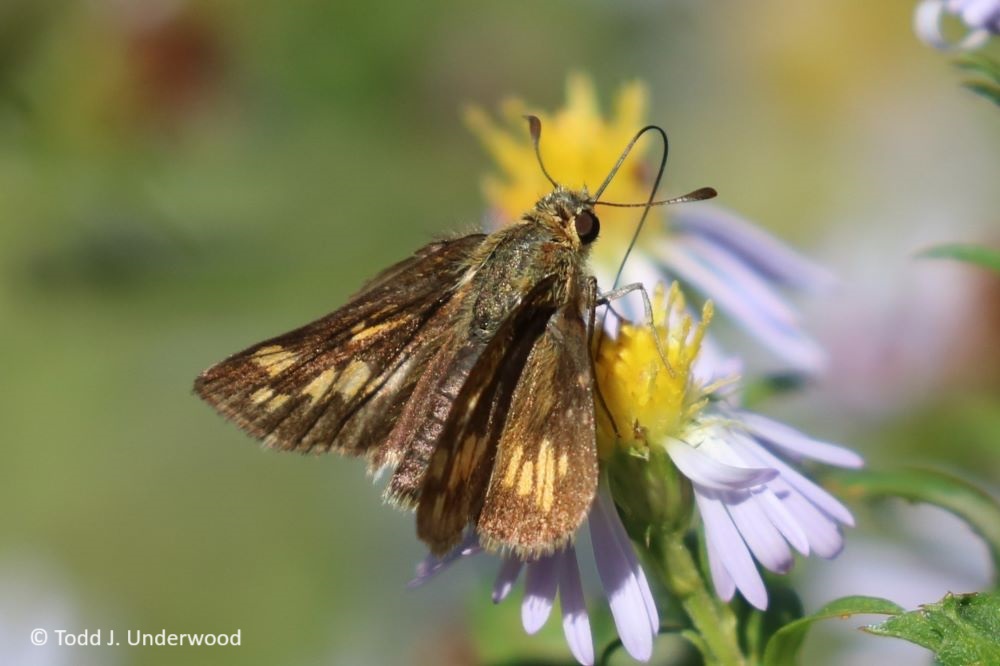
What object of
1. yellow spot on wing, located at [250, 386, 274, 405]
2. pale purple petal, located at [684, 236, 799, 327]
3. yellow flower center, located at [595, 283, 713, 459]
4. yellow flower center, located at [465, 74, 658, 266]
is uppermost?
yellow flower center, located at [465, 74, 658, 266]

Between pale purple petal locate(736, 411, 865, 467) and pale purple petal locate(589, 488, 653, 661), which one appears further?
pale purple petal locate(736, 411, 865, 467)

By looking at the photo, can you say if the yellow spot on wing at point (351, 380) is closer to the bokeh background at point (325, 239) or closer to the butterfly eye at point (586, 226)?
the butterfly eye at point (586, 226)

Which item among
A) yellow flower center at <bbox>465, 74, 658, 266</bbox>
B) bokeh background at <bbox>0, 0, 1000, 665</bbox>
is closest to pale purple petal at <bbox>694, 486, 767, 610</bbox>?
bokeh background at <bbox>0, 0, 1000, 665</bbox>

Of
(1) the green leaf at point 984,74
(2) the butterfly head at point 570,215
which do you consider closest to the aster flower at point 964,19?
(1) the green leaf at point 984,74

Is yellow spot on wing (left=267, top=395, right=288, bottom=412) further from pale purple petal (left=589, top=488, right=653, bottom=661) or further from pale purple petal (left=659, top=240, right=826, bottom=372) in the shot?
pale purple petal (left=659, top=240, right=826, bottom=372)

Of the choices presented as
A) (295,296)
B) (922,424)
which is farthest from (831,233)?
(295,296)

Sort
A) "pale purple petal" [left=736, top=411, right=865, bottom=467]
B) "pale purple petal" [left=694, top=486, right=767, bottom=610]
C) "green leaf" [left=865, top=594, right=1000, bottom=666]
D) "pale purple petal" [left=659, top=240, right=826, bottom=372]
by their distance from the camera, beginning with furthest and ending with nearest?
"pale purple petal" [left=659, top=240, right=826, bottom=372] → "pale purple petal" [left=736, top=411, right=865, bottom=467] → "pale purple petal" [left=694, top=486, right=767, bottom=610] → "green leaf" [left=865, top=594, right=1000, bottom=666]
